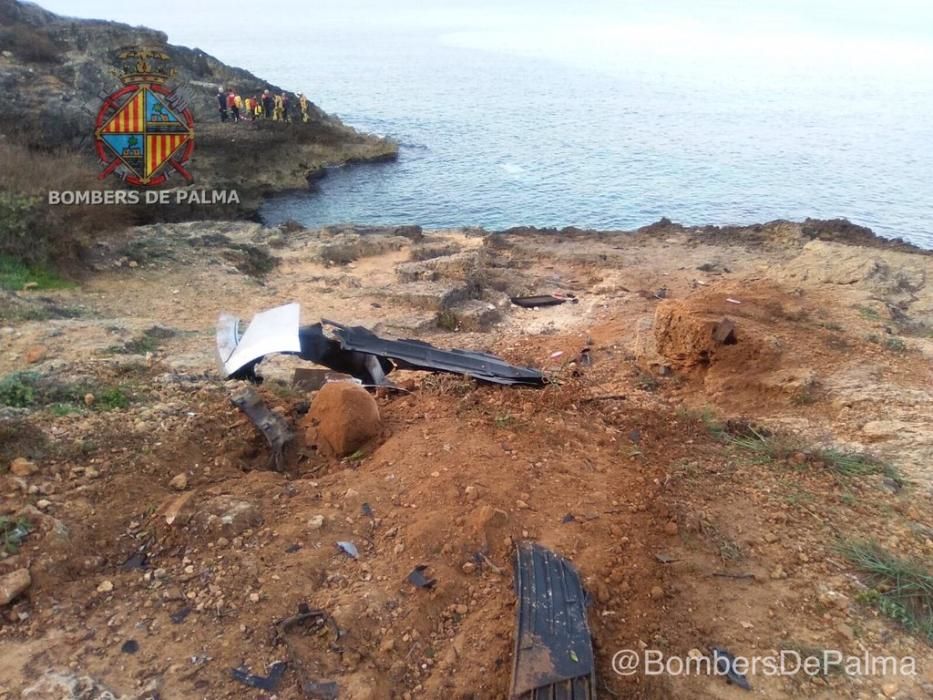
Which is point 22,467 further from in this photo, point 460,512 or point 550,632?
point 550,632

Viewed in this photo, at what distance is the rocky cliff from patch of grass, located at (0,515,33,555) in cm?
2048

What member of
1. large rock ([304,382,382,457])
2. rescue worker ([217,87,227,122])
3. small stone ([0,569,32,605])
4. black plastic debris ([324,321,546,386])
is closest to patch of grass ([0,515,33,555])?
small stone ([0,569,32,605])

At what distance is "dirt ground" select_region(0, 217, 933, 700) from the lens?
13.6 ft

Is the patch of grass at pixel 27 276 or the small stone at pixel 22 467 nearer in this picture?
the small stone at pixel 22 467

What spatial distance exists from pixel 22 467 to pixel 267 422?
1941 mm

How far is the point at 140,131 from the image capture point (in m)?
24.0

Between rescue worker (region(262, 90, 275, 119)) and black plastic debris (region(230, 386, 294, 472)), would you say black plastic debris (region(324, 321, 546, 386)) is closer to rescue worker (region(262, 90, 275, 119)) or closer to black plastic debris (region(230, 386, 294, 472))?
black plastic debris (region(230, 386, 294, 472))

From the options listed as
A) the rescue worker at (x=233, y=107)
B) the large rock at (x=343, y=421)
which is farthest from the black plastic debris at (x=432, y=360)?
the rescue worker at (x=233, y=107)

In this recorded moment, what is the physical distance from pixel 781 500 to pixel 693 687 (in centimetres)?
238

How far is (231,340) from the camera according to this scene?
837 centimetres

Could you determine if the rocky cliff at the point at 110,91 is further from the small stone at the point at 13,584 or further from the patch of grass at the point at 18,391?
the small stone at the point at 13,584

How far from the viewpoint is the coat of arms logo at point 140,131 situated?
2328cm

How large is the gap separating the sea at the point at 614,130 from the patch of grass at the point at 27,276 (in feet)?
44.0

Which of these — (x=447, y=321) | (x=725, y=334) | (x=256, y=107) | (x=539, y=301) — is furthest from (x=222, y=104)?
(x=725, y=334)
